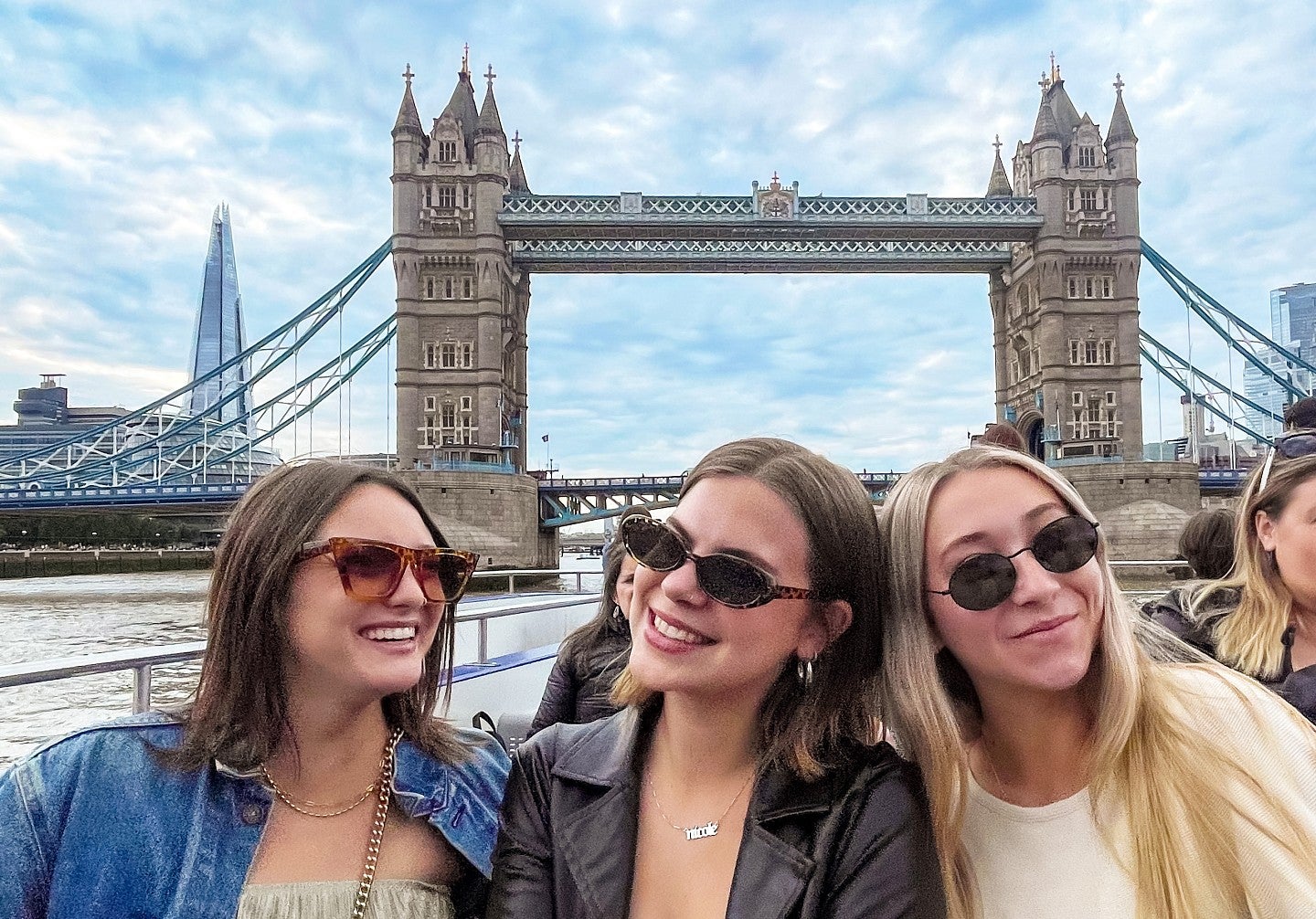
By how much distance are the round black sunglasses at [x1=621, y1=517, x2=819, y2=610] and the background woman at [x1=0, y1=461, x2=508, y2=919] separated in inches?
15.8

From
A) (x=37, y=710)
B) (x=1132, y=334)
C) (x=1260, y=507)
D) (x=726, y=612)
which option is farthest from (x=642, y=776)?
(x=1132, y=334)

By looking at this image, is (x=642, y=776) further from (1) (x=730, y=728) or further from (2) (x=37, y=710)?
(2) (x=37, y=710)

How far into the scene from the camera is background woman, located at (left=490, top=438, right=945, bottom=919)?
3.81 ft

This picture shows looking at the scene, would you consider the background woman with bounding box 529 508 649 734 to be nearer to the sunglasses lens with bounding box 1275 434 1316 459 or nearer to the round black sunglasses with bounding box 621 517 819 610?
the round black sunglasses with bounding box 621 517 819 610

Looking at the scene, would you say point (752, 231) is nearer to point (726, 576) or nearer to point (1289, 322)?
point (726, 576)

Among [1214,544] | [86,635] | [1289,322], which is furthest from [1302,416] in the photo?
[1289,322]

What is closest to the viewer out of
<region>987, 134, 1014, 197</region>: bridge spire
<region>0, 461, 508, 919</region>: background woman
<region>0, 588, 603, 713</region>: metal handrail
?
<region>0, 461, 508, 919</region>: background woman

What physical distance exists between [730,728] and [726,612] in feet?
0.59

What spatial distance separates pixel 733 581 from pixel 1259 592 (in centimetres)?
162

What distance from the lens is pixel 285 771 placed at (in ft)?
4.44

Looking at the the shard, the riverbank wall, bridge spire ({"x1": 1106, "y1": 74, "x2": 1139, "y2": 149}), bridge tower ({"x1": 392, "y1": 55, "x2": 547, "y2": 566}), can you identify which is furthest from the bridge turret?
the the shard

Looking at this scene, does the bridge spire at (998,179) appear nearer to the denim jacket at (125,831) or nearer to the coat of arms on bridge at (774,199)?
the coat of arms on bridge at (774,199)

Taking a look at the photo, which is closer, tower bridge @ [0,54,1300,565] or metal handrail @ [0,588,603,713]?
metal handrail @ [0,588,603,713]

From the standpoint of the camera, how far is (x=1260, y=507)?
85.4 inches
